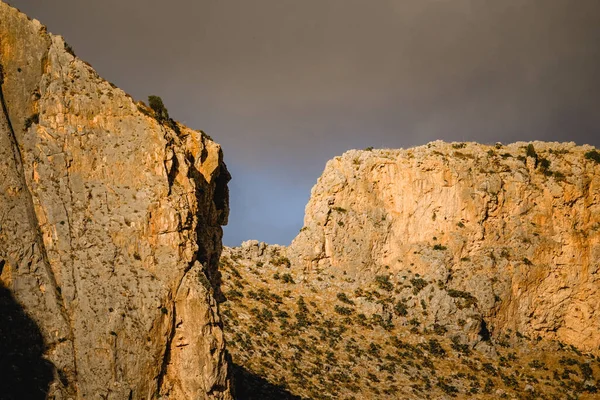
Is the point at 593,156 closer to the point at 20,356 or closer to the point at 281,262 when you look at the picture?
the point at 281,262

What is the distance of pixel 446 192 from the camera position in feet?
220

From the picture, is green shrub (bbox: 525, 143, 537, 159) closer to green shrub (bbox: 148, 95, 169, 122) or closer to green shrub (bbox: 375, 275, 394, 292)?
green shrub (bbox: 375, 275, 394, 292)

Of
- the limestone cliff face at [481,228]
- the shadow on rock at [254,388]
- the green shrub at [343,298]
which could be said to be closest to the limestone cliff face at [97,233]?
the shadow on rock at [254,388]

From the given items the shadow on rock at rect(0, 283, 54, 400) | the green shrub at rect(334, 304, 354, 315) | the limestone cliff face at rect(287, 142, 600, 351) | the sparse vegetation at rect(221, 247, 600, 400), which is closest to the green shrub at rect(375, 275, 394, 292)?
the sparse vegetation at rect(221, 247, 600, 400)

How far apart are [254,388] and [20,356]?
21.2 metres

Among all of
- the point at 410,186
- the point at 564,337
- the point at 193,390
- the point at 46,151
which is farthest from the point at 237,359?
the point at 564,337

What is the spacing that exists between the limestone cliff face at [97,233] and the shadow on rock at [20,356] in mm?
384

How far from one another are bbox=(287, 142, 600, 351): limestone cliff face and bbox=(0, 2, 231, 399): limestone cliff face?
39.0 m

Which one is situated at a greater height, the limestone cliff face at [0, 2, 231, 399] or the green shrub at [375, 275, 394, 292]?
the green shrub at [375, 275, 394, 292]

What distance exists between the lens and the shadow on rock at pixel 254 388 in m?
39.5

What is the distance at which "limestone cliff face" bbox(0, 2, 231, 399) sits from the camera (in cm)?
2400

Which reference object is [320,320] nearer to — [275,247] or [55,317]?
[275,247]

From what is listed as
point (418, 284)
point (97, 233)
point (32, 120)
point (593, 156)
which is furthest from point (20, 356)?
point (593, 156)

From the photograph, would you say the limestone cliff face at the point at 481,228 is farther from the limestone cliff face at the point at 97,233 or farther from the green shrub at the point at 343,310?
the limestone cliff face at the point at 97,233
